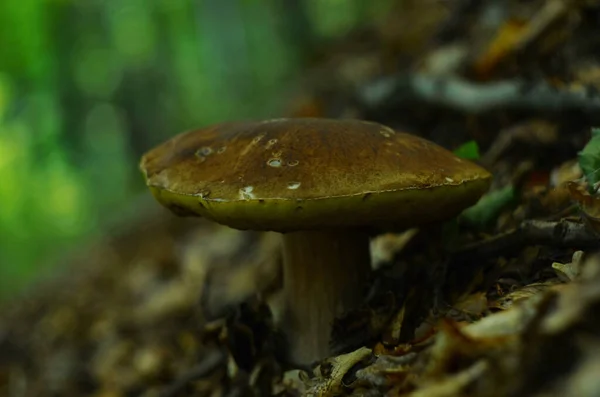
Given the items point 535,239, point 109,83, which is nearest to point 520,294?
point 535,239

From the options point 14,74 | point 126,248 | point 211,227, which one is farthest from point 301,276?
point 14,74

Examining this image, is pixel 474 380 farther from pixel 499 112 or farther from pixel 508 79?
pixel 508 79

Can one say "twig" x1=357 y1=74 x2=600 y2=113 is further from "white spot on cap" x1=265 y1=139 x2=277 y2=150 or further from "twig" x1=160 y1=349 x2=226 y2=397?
"twig" x1=160 y1=349 x2=226 y2=397

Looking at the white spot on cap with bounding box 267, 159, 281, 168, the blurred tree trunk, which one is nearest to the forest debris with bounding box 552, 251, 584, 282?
the white spot on cap with bounding box 267, 159, 281, 168

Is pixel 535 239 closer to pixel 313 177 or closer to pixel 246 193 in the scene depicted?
pixel 313 177

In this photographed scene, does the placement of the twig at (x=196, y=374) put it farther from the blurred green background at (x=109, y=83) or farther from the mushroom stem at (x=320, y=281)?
the blurred green background at (x=109, y=83)

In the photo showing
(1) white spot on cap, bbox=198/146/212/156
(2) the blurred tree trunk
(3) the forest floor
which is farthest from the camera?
(2) the blurred tree trunk
